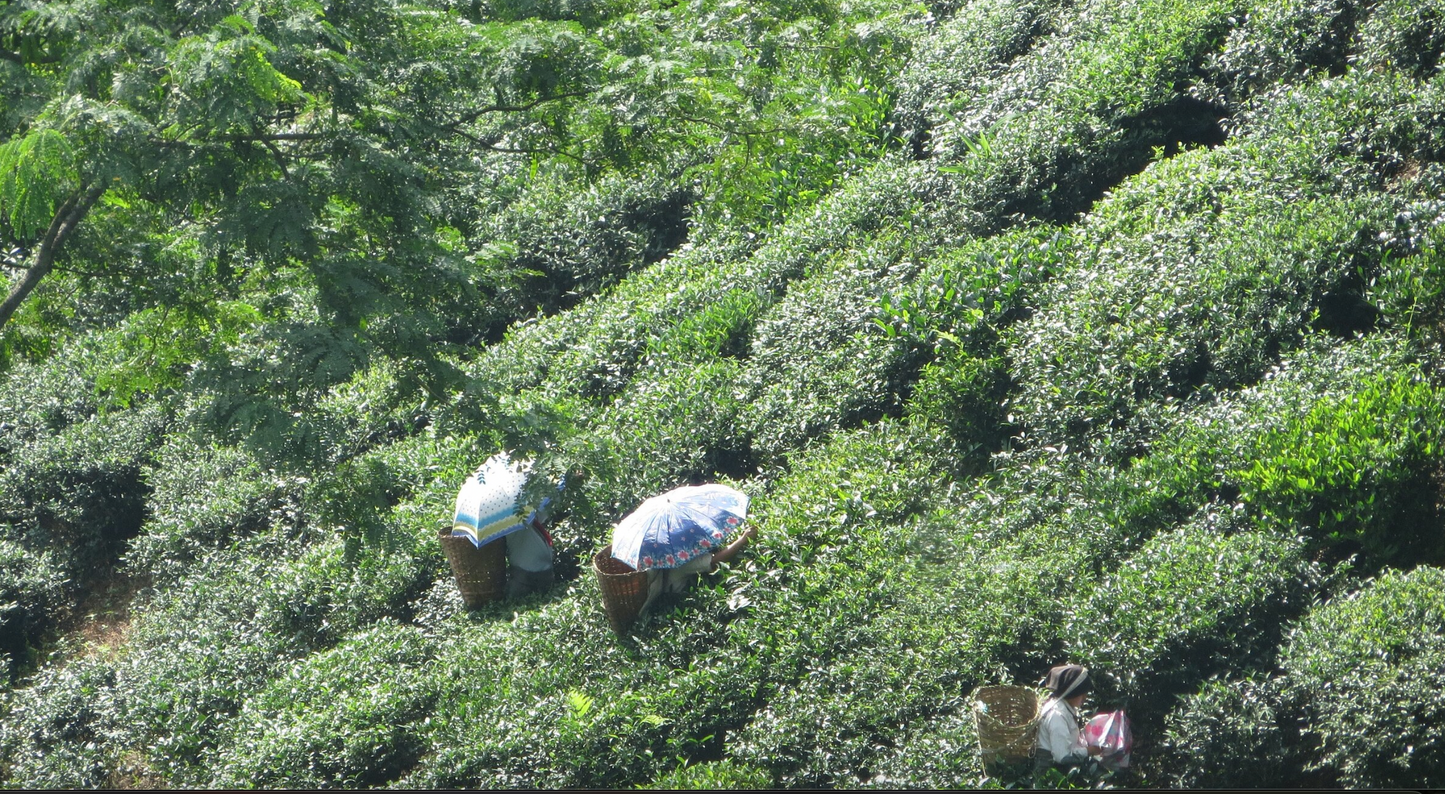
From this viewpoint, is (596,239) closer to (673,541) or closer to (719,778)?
(673,541)

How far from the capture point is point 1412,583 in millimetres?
5609

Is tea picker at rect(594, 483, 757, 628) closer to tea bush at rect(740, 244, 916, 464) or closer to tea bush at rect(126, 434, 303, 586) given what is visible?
tea bush at rect(740, 244, 916, 464)

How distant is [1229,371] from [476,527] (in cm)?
517

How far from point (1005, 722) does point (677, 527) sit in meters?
2.65

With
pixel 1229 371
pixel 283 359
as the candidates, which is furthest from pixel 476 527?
pixel 1229 371

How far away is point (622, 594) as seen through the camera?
795cm

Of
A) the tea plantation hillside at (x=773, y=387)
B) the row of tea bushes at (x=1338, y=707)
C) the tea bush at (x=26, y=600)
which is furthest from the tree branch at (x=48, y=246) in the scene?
the row of tea bushes at (x=1338, y=707)

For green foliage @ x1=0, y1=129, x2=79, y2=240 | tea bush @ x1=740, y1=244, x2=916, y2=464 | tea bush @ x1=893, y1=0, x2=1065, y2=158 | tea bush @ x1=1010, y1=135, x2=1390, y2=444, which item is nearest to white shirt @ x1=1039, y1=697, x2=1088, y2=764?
tea bush @ x1=1010, y1=135, x2=1390, y2=444

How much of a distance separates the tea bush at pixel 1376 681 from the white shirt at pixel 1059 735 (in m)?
0.98

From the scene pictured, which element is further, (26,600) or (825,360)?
(26,600)

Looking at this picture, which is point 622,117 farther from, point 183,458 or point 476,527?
point 183,458

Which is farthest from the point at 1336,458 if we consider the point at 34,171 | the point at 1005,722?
the point at 34,171

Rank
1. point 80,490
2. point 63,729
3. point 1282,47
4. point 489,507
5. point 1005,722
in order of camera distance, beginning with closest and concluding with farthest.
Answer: point 1005,722, point 489,507, point 1282,47, point 63,729, point 80,490

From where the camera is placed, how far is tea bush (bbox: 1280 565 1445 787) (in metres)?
5.07
